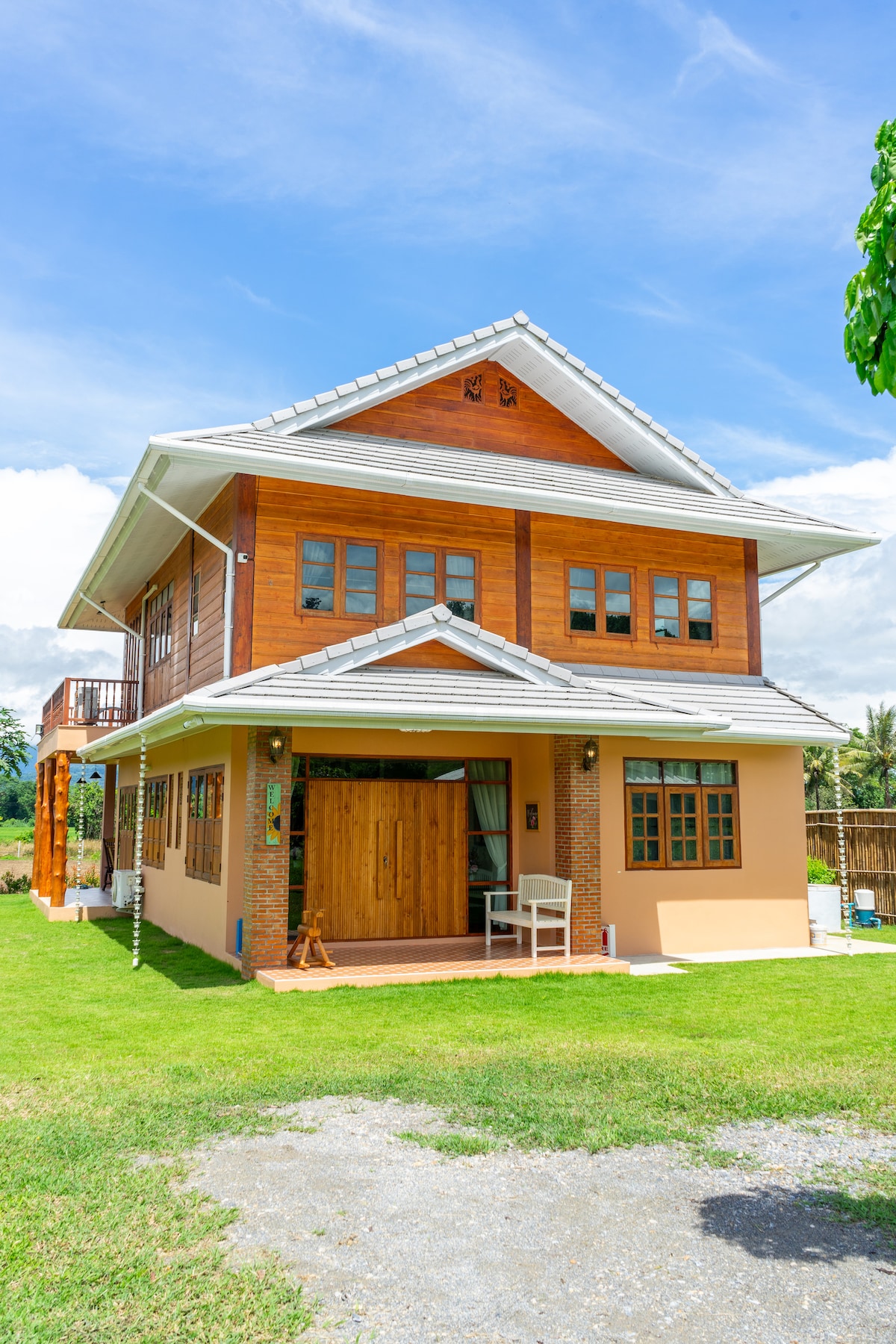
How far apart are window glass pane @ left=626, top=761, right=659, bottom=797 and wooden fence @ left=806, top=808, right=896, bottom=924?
645cm

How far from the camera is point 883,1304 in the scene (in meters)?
4.10

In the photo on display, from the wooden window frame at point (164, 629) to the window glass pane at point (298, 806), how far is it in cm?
449

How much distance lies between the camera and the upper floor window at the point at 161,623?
703 inches

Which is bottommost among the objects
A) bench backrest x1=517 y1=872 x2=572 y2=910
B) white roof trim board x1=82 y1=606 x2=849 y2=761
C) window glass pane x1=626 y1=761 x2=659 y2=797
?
bench backrest x1=517 y1=872 x2=572 y2=910

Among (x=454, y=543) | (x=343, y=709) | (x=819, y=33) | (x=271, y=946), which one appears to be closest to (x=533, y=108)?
(x=819, y=33)

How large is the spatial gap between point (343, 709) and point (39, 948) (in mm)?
7356

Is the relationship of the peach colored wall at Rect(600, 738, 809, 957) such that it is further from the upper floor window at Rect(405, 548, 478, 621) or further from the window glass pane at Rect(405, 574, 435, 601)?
the window glass pane at Rect(405, 574, 435, 601)

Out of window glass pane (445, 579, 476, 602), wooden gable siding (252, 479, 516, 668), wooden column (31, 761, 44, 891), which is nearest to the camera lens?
wooden gable siding (252, 479, 516, 668)

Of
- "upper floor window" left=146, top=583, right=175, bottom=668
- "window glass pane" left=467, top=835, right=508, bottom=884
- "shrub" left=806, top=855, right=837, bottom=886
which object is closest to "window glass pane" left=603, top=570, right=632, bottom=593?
"window glass pane" left=467, top=835, right=508, bottom=884

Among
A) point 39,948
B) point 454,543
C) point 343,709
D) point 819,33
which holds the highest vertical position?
point 819,33

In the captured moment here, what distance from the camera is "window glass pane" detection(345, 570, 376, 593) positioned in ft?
44.6

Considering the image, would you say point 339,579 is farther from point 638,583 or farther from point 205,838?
point 638,583

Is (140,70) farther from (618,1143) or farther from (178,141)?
(618,1143)

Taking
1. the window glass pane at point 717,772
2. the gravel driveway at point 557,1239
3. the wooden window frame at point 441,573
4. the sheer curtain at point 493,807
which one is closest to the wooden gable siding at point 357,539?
the wooden window frame at point 441,573
